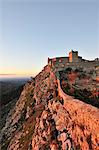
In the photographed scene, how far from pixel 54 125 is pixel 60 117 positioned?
1496mm

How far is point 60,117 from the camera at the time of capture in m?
43.7

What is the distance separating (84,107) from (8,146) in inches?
907

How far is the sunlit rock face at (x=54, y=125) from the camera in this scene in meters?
33.6

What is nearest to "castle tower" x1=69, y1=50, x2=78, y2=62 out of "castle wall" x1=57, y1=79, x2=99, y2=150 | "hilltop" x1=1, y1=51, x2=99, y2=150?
"hilltop" x1=1, y1=51, x2=99, y2=150

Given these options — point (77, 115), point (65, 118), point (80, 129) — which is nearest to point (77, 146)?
point (80, 129)

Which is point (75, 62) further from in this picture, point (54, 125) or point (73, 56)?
point (54, 125)

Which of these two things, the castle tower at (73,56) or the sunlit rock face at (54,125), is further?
the castle tower at (73,56)

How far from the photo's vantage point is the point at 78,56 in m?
65.5

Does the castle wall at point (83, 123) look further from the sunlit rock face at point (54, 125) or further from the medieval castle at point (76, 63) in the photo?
the medieval castle at point (76, 63)

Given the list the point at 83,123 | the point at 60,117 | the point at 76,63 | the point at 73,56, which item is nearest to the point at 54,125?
the point at 60,117

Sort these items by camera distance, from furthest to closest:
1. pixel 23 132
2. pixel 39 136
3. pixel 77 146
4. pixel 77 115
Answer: pixel 23 132 < pixel 39 136 < pixel 77 115 < pixel 77 146

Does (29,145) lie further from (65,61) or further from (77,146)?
(65,61)

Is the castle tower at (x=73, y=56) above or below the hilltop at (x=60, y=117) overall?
above

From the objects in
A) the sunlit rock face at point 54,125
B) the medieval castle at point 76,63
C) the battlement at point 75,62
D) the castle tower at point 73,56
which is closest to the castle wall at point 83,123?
the sunlit rock face at point 54,125
